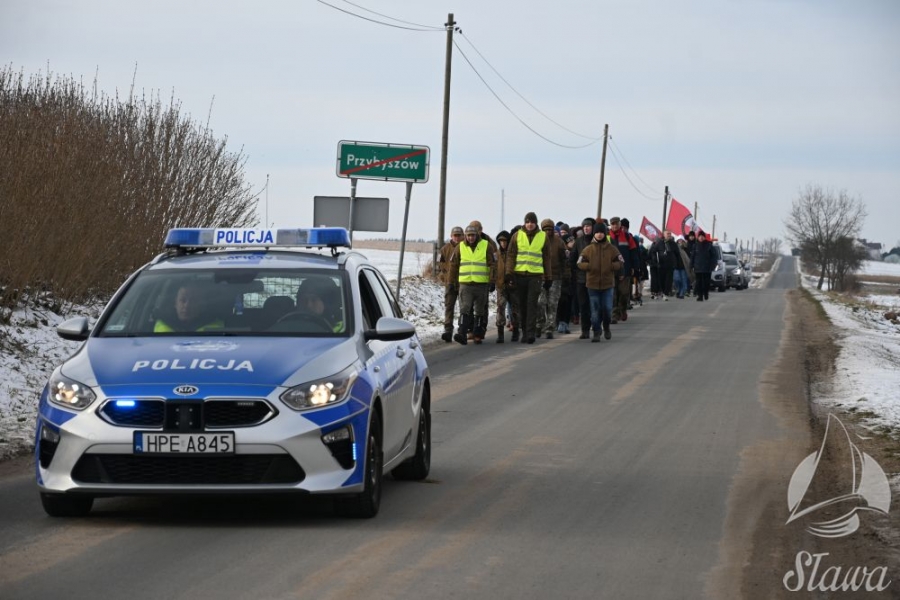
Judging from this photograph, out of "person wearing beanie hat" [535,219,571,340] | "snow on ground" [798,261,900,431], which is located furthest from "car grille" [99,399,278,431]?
"person wearing beanie hat" [535,219,571,340]

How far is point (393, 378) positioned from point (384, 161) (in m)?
16.5

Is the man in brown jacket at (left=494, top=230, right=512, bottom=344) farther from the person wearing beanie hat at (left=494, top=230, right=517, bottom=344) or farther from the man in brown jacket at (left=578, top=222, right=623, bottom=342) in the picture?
the man in brown jacket at (left=578, top=222, right=623, bottom=342)

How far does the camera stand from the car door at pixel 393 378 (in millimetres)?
8227

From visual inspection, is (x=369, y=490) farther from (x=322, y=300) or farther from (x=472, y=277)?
(x=472, y=277)

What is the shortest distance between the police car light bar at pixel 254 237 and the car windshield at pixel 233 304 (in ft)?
1.25

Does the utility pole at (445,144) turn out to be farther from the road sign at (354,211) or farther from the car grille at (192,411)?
the car grille at (192,411)

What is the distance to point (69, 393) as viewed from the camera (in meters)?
7.35

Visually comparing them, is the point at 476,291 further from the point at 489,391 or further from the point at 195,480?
the point at 195,480

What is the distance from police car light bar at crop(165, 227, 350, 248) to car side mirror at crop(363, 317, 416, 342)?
961mm

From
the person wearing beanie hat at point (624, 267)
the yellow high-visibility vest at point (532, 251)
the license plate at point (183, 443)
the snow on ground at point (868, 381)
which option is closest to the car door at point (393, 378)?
the license plate at point (183, 443)

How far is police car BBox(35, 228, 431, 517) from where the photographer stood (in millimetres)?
7145

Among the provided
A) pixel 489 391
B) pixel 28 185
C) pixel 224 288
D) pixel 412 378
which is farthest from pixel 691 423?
pixel 28 185

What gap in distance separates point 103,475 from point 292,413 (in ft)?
3.40

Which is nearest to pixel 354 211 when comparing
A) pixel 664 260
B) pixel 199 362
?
pixel 199 362
